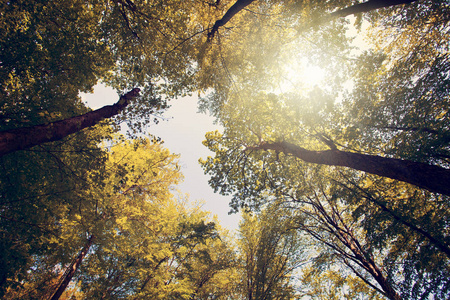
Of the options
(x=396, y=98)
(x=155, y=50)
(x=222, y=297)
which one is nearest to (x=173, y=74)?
(x=155, y=50)

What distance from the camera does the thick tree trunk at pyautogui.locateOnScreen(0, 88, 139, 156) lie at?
10.2 feet

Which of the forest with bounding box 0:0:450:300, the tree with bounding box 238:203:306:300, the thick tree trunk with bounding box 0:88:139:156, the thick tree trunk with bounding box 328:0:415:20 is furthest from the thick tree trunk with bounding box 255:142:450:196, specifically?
the thick tree trunk with bounding box 0:88:139:156

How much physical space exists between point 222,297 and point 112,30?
48.1ft

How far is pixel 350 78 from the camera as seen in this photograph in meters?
7.09

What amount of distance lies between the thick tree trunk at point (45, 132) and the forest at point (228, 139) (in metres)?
0.02

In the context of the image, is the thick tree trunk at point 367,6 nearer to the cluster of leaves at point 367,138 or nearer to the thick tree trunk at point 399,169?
the cluster of leaves at point 367,138

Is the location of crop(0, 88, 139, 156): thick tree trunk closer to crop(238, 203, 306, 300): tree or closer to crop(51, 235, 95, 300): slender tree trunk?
crop(51, 235, 95, 300): slender tree trunk

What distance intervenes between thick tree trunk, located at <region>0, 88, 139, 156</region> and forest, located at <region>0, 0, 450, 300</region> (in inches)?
1.0

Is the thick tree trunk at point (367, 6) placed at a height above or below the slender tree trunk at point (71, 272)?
above

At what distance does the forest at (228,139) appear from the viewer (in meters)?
4.54

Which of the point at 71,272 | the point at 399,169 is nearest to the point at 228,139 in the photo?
the point at 399,169

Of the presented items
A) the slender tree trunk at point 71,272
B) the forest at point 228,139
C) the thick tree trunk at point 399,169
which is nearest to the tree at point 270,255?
the forest at point 228,139

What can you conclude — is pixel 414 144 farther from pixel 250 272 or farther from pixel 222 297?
pixel 222 297

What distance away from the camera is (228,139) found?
25.4 feet
